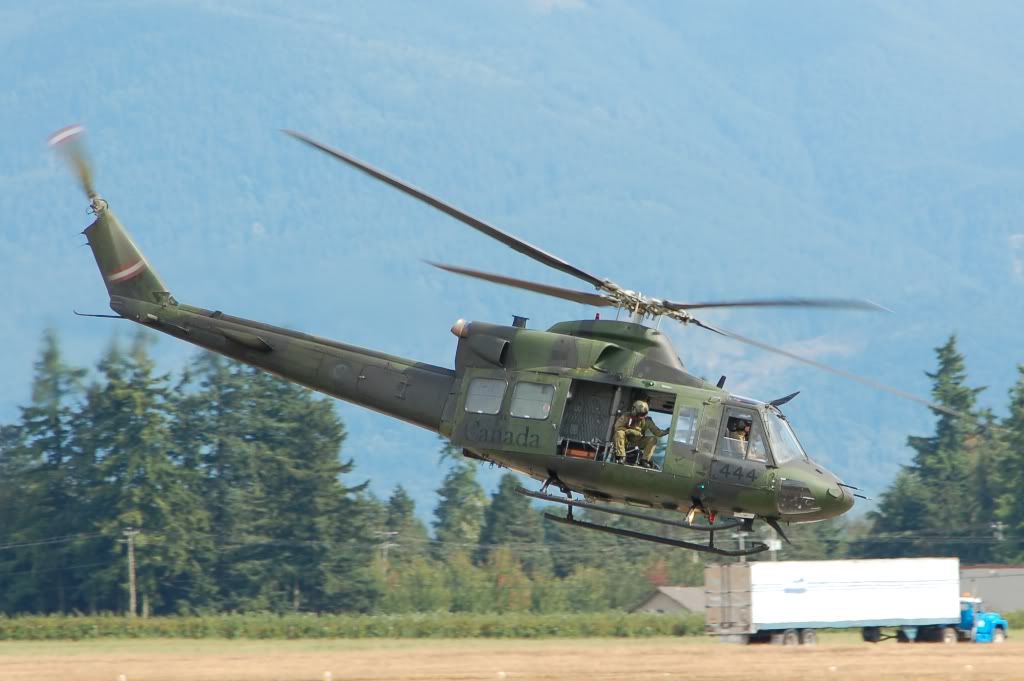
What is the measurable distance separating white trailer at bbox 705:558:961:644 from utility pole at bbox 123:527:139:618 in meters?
28.8

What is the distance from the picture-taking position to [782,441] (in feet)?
72.2

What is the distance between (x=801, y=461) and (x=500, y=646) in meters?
17.3

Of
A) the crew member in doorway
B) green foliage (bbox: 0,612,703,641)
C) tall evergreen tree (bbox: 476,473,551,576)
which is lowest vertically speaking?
green foliage (bbox: 0,612,703,641)

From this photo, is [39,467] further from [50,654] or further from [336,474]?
[50,654]

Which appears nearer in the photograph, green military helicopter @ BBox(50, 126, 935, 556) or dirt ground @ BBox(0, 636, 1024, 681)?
green military helicopter @ BBox(50, 126, 935, 556)

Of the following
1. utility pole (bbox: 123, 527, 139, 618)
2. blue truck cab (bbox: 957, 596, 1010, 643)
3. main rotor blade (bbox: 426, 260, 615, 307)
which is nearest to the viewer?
main rotor blade (bbox: 426, 260, 615, 307)

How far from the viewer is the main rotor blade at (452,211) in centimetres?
1920

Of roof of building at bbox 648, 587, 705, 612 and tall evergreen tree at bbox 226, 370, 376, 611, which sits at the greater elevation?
tall evergreen tree at bbox 226, 370, 376, 611

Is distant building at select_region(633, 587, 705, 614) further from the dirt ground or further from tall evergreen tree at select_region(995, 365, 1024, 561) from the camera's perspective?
tall evergreen tree at select_region(995, 365, 1024, 561)

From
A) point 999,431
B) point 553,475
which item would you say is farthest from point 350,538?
point 553,475

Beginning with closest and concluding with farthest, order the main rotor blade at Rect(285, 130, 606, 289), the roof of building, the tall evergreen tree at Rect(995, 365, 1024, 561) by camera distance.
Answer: the main rotor blade at Rect(285, 130, 606, 289) < the roof of building < the tall evergreen tree at Rect(995, 365, 1024, 561)

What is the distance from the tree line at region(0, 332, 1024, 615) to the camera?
57.4 meters

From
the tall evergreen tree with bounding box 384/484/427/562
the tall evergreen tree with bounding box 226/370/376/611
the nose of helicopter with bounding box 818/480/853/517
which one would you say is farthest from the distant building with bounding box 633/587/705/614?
the nose of helicopter with bounding box 818/480/853/517

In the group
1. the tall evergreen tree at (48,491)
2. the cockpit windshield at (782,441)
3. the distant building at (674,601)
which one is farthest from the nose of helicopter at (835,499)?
the tall evergreen tree at (48,491)
